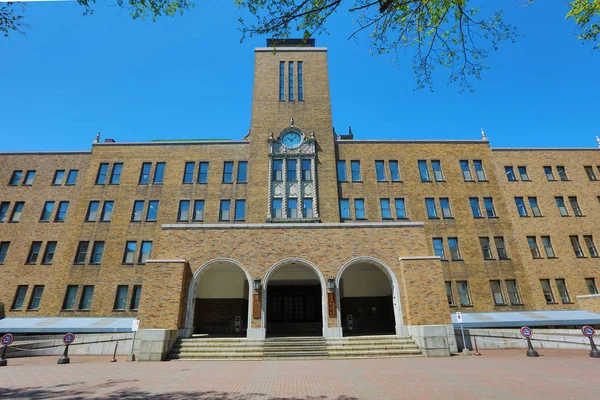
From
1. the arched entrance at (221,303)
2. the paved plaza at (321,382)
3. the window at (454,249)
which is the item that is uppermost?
the window at (454,249)

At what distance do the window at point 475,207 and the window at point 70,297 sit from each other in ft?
104

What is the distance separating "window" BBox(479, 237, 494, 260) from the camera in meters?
24.3

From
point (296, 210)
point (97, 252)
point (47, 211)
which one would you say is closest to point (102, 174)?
point (47, 211)

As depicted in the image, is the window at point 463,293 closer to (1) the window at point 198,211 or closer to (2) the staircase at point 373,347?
(2) the staircase at point 373,347

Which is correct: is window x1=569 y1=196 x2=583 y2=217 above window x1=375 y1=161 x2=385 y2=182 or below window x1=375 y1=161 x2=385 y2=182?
below

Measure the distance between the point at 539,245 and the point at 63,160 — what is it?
40.7m

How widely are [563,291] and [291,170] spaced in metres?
22.7

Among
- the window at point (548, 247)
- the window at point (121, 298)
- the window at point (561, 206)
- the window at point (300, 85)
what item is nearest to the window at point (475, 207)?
the window at point (548, 247)

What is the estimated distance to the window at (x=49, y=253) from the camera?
23.8 metres

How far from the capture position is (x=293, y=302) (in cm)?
2292

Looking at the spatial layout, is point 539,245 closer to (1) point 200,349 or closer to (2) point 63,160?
(1) point 200,349

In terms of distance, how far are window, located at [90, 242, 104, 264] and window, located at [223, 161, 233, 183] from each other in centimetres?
1082

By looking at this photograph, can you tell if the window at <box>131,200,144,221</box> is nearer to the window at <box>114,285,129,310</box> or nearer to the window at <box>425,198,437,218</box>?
the window at <box>114,285,129,310</box>

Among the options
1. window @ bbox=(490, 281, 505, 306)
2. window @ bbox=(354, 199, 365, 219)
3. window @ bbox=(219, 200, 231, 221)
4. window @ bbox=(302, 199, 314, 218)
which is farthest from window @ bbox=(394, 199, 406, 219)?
window @ bbox=(219, 200, 231, 221)
